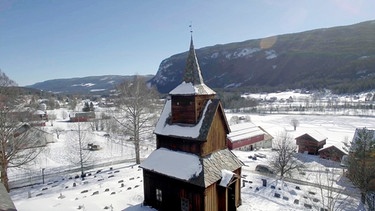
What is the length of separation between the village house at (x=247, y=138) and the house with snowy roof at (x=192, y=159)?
29.3 metres

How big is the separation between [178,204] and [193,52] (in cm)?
1180

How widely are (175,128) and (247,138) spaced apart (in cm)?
3519

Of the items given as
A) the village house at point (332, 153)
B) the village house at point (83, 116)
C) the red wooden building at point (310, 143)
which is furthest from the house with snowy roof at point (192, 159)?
the village house at point (83, 116)

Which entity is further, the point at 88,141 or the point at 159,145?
the point at 88,141

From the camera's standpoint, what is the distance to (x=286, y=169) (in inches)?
1210

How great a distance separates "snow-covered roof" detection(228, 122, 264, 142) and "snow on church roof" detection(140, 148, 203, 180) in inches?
1197

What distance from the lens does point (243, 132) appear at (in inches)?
2098

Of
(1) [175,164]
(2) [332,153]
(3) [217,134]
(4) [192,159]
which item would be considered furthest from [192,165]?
(2) [332,153]

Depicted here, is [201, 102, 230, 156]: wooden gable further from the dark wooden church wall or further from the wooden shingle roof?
the dark wooden church wall

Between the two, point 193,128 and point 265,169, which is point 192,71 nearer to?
point 193,128

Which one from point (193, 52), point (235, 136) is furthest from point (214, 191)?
point (235, 136)

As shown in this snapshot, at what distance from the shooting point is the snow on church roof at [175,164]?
17469mm

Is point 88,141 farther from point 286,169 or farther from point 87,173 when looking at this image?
point 286,169

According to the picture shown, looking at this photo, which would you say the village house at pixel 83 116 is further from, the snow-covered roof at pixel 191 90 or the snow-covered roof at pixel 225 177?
the snow-covered roof at pixel 225 177
